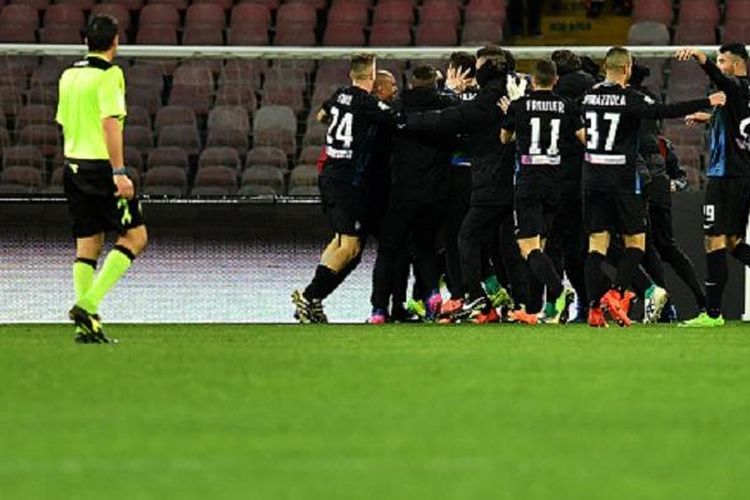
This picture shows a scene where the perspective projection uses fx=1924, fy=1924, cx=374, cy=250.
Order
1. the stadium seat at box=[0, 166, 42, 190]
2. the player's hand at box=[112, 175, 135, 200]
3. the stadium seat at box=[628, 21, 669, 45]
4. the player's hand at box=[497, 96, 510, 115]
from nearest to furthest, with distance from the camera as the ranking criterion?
the player's hand at box=[112, 175, 135, 200], the player's hand at box=[497, 96, 510, 115], the stadium seat at box=[0, 166, 42, 190], the stadium seat at box=[628, 21, 669, 45]

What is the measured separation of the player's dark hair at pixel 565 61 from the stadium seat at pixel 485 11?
8095 millimetres

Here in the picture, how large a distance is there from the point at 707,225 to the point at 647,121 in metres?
1.04

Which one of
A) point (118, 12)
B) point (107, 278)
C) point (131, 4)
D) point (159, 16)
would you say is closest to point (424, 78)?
point (107, 278)

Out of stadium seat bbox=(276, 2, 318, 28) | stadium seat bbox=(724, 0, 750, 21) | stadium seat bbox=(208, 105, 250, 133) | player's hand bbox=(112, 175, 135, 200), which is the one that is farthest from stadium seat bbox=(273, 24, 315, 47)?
player's hand bbox=(112, 175, 135, 200)

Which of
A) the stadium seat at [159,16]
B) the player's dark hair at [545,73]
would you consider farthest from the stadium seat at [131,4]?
the player's dark hair at [545,73]

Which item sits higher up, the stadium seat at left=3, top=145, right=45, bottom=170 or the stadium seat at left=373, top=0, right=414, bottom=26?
the stadium seat at left=373, top=0, right=414, bottom=26

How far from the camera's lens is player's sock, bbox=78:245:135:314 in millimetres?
10656

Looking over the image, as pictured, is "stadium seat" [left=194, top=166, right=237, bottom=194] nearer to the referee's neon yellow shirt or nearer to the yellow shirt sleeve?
the referee's neon yellow shirt

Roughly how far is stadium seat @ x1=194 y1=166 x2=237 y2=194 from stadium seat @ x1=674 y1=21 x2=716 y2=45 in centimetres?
696

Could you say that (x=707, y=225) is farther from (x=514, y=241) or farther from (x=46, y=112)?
(x=46, y=112)

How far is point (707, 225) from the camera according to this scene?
12969mm

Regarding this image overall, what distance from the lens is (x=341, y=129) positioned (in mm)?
13258

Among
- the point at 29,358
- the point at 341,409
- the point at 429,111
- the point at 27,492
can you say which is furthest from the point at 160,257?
the point at 27,492

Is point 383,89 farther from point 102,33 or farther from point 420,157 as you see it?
point 102,33
